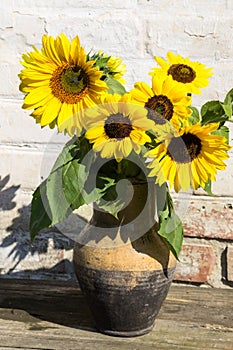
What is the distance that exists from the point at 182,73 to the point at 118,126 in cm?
14

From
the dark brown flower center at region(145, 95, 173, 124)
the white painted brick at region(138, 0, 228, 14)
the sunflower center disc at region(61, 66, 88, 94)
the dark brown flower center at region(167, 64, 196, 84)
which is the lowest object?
the dark brown flower center at region(145, 95, 173, 124)

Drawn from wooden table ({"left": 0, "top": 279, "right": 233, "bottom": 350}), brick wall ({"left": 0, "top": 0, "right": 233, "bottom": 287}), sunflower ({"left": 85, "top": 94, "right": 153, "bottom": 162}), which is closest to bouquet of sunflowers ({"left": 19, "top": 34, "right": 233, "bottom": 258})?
sunflower ({"left": 85, "top": 94, "right": 153, "bottom": 162})

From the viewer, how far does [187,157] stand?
924mm

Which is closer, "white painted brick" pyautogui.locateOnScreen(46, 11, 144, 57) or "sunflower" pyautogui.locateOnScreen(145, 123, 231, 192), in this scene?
"sunflower" pyautogui.locateOnScreen(145, 123, 231, 192)

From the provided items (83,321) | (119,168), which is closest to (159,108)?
(119,168)

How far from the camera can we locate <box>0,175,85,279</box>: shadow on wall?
139cm

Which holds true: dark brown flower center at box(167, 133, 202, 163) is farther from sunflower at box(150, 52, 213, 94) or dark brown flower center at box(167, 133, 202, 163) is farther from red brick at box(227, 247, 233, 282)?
red brick at box(227, 247, 233, 282)

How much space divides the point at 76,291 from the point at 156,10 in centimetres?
62

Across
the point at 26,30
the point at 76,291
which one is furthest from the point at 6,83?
the point at 76,291

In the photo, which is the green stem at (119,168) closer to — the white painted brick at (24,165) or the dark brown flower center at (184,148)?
the dark brown flower center at (184,148)

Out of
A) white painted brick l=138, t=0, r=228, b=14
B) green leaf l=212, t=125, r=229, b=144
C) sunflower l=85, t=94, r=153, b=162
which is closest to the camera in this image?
sunflower l=85, t=94, r=153, b=162

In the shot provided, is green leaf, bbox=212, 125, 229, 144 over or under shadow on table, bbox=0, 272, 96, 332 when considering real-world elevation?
over

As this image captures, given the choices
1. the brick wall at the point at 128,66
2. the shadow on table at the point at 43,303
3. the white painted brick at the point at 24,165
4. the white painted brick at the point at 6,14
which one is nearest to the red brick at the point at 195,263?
the brick wall at the point at 128,66

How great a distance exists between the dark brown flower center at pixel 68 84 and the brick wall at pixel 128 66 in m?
0.43
